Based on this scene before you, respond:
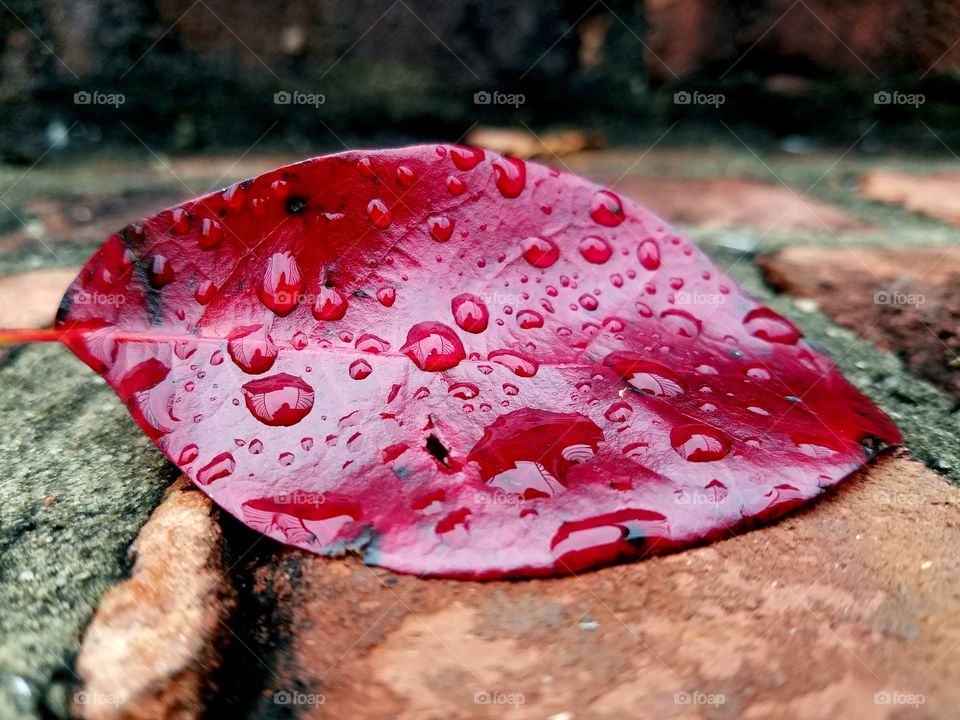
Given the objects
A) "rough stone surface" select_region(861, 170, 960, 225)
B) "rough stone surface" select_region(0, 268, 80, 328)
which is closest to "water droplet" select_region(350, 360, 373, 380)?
"rough stone surface" select_region(0, 268, 80, 328)

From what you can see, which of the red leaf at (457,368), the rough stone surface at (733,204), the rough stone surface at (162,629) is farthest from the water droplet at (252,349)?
the rough stone surface at (733,204)

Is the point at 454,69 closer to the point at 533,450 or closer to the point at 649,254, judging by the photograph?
the point at 649,254

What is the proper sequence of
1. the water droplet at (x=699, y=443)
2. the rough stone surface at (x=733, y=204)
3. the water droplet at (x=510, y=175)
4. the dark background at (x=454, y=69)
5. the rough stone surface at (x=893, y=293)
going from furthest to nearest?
the dark background at (x=454, y=69), the rough stone surface at (x=733, y=204), the rough stone surface at (x=893, y=293), the water droplet at (x=510, y=175), the water droplet at (x=699, y=443)

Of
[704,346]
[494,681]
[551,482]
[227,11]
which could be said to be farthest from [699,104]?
[494,681]

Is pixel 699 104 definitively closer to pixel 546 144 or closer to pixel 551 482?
pixel 546 144

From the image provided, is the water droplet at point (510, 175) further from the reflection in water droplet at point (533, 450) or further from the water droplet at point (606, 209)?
the reflection in water droplet at point (533, 450)

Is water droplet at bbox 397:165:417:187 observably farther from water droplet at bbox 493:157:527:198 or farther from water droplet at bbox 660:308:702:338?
water droplet at bbox 660:308:702:338
